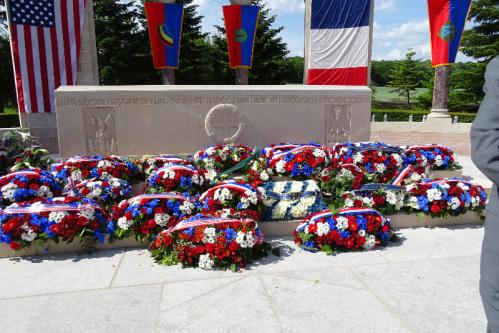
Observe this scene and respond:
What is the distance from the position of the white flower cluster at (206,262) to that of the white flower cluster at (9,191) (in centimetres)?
255

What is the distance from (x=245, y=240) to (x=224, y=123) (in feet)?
11.9

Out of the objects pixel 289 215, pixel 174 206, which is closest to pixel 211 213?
pixel 174 206

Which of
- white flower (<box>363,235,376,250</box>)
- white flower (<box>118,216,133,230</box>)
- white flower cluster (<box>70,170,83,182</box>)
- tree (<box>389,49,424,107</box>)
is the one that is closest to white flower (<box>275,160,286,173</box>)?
white flower (<box>363,235,376,250</box>)

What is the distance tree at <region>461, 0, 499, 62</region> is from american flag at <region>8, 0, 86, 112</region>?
26.1 meters

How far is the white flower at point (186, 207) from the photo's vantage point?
4047 mm

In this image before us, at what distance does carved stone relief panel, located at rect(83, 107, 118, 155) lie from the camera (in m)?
6.36

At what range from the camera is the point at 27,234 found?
3.62 metres

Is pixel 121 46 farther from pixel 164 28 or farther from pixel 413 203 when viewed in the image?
pixel 413 203

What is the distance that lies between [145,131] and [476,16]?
28.1 meters

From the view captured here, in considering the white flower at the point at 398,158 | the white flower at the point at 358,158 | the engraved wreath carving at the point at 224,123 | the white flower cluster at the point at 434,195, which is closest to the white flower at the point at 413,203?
the white flower cluster at the point at 434,195

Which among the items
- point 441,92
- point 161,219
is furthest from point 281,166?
point 441,92

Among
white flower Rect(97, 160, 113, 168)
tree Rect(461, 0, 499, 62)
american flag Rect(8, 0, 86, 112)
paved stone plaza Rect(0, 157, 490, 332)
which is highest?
tree Rect(461, 0, 499, 62)

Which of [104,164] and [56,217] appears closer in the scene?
[56,217]

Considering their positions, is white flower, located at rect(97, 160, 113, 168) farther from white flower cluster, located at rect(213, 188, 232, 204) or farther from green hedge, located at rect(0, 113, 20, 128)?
green hedge, located at rect(0, 113, 20, 128)
